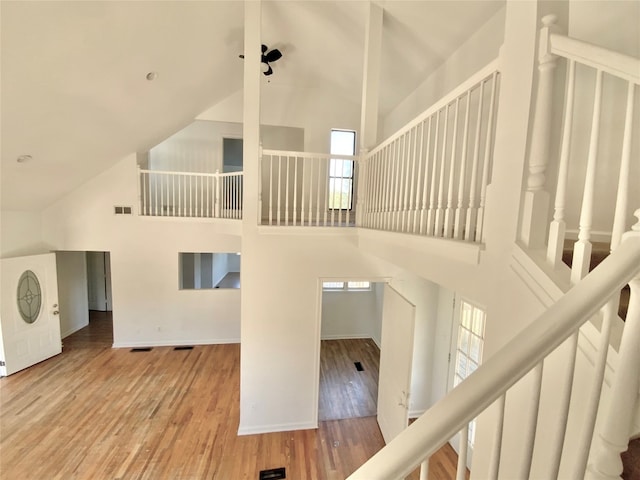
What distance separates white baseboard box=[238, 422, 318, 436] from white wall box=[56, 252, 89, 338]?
16.3ft

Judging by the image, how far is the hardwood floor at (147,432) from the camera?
290cm

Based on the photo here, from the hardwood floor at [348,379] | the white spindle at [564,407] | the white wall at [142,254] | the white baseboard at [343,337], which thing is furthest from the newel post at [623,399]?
the white baseboard at [343,337]

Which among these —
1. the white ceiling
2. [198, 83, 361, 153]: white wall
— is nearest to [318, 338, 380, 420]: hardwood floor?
[198, 83, 361, 153]: white wall

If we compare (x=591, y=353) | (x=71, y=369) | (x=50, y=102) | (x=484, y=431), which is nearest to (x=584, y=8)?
(x=591, y=353)

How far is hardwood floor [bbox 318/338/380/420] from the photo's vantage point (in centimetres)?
390

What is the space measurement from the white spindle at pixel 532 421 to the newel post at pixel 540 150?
531 millimetres

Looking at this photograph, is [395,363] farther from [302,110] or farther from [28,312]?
[28,312]

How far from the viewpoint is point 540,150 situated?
968 mm

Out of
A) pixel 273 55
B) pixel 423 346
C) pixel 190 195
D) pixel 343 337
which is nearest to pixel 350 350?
pixel 343 337

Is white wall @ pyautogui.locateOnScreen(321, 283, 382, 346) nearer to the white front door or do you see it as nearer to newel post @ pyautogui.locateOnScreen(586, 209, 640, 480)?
the white front door

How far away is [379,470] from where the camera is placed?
21.5 inches

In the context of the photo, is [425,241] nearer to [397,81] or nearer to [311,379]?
[311,379]

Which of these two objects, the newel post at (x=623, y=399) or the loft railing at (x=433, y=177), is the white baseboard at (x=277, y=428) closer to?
the loft railing at (x=433, y=177)

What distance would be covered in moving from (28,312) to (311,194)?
5.52m
